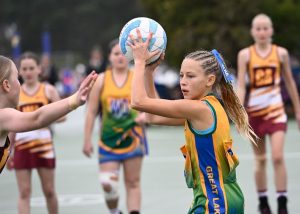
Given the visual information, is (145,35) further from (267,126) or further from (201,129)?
(267,126)

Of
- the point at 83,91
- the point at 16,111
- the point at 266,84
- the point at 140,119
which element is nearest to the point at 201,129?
the point at 83,91

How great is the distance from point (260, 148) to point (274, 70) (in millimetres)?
960

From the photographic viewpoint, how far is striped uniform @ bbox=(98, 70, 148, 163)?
998 centimetres

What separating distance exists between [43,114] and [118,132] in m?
3.96

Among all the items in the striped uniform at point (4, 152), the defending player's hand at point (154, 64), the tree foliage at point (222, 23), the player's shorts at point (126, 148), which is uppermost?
the tree foliage at point (222, 23)

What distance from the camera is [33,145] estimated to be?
976 centimetres

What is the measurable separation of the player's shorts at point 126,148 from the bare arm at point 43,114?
3773 mm

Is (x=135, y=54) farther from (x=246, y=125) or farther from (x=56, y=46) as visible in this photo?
(x=56, y=46)

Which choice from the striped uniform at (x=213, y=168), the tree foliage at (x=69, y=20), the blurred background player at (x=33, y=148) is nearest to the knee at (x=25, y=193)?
the blurred background player at (x=33, y=148)

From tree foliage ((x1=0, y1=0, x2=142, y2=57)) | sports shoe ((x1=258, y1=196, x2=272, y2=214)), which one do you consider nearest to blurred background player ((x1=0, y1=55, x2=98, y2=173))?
sports shoe ((x1=258, y1=196, x2=272, y2=214))

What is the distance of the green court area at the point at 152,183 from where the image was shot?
11.4m

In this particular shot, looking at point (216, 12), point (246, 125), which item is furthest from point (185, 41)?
point (246, 125)

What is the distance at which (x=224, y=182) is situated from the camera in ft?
20.7

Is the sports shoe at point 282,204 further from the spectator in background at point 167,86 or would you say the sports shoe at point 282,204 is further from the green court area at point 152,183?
the spectator in background at point 167,86
